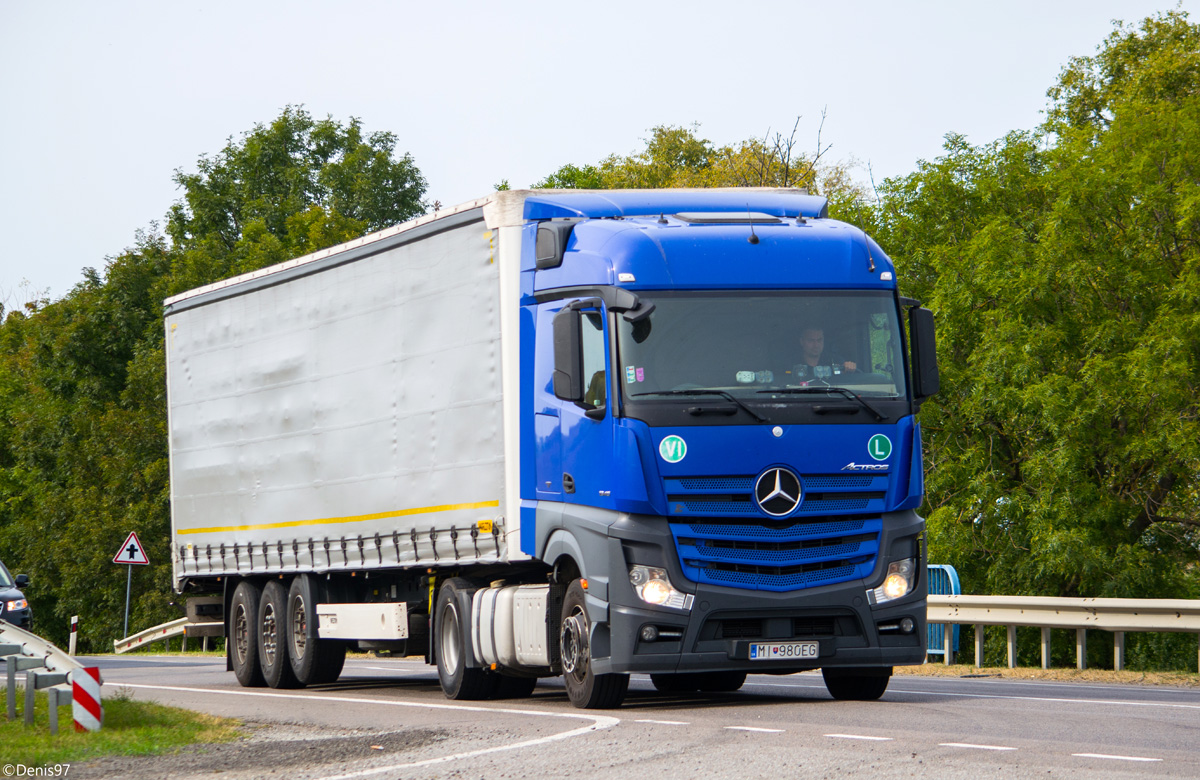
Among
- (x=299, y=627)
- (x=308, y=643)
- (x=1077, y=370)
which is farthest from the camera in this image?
(x=1077, y=370)

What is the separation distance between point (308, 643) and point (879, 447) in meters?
7.95

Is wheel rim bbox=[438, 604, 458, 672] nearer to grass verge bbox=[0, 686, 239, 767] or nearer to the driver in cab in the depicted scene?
grass verge bbox=[0, 686, 239, 767]

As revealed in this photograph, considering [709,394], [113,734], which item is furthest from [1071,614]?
[113,734]

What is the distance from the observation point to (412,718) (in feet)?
42.9

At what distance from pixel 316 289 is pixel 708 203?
5388mm

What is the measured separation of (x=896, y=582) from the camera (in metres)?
12.6

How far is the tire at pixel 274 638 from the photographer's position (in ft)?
60.9

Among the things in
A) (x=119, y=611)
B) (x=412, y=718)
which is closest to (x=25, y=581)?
(x=412, y=718)

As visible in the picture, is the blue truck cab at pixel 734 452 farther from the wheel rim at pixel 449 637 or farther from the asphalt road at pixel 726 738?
the wheel rim at pixel 449 637

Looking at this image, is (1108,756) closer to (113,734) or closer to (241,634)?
(113,734)

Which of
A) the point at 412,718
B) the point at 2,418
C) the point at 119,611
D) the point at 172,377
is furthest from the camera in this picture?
the point at 2,418

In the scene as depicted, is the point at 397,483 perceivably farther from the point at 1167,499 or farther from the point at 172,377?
the point at 1167,499

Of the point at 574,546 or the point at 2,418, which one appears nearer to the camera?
the point at 574,546

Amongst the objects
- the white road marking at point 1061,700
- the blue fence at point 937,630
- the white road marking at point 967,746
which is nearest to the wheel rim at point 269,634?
the white road marking at point 1061,700
